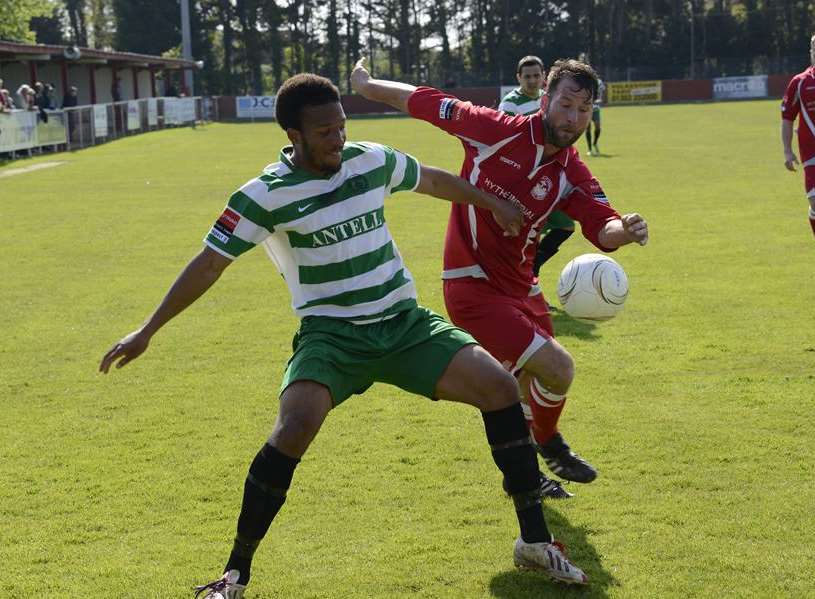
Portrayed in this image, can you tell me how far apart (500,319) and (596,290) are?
3.69 feet

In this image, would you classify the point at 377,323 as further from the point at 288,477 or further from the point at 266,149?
the point at 266,149

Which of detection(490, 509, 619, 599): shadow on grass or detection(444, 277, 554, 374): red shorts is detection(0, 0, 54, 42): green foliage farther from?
detection(490, 509, 619, 599): shadow on grass

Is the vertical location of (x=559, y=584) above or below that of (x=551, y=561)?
below

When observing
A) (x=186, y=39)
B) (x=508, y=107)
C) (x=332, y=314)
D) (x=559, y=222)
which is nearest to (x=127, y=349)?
(x=332, y=314)

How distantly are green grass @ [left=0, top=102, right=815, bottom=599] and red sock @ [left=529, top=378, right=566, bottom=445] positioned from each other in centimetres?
36

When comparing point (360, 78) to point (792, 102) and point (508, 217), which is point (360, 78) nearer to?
point (508, 217)

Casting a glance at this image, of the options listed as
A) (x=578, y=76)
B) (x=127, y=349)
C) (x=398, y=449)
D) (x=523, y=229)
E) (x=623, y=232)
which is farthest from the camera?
(x=398, y=449)

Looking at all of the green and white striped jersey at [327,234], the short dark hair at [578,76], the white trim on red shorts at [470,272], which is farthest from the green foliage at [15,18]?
the green and white striped jersey at [327,234]

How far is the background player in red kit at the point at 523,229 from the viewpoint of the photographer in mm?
5242

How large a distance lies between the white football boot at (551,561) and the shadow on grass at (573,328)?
4444mm

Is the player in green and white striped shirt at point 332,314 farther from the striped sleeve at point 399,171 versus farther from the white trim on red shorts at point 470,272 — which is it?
the white trim on red shorts at point 470,272

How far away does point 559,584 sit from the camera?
4.46 m

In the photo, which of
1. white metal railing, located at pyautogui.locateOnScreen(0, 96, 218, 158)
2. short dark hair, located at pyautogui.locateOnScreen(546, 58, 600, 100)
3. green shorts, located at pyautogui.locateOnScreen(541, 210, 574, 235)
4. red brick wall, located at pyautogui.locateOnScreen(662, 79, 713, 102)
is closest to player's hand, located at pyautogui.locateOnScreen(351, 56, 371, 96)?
short dark hair, located at pyautogui.locateOnScreen(546, 58, 600, 100)

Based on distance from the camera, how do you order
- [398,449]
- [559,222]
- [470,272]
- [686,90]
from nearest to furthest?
[470,272]
[398,449]
[559,222]
[686,90]
